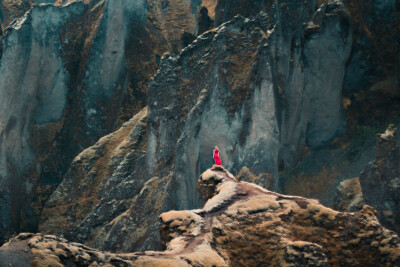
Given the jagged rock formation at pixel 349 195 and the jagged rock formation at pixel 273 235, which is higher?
the jagged rock formation at pixel 273 235

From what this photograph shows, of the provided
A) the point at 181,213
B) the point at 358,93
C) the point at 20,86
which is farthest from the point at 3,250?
the point at 20,86

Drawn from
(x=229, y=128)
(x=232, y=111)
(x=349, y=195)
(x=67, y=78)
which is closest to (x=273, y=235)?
(x=349, y=195)

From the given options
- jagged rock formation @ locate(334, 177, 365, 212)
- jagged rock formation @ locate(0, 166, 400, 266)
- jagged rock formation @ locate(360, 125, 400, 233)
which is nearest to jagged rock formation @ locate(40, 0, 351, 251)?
jagged rock formation @ locate(334, 177, 365, 212)

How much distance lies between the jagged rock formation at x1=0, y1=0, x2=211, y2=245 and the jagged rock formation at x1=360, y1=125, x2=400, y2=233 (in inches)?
2374

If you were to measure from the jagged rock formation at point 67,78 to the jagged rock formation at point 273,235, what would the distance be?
91779 mm

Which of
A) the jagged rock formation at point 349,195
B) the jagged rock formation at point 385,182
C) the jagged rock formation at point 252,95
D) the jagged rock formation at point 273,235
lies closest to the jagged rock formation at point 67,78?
the jagged rock formation at point 252,95

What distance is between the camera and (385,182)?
82875 mm

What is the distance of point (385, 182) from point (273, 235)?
2042 inches

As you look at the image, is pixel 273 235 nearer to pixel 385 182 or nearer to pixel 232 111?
pixel 385 182

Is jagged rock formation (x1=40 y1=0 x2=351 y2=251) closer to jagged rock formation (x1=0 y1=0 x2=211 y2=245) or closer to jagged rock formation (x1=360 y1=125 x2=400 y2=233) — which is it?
jagged rock formation (x1=360 y1=125 x2=400 y2=233)

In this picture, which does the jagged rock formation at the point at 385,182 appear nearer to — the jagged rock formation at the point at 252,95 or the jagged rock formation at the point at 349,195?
the jagged rock formation at the point at 349,195

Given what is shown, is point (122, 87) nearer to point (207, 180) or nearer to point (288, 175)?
point (288, 175)

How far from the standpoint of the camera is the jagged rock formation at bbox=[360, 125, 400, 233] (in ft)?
265

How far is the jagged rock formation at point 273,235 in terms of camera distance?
33719 millimetres
